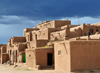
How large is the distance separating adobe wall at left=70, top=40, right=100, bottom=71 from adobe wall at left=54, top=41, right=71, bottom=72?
44 centimetres

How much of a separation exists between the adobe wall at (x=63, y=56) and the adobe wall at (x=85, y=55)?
44 centimetres

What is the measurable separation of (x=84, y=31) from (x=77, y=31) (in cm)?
124

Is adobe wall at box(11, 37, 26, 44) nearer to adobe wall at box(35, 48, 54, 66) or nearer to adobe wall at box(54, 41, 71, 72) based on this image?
adobe wall at box(35, 48, 54, 66)

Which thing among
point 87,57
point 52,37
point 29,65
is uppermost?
point 52,37

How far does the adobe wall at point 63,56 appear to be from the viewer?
15062 mm

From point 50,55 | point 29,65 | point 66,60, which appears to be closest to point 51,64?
point 50,55

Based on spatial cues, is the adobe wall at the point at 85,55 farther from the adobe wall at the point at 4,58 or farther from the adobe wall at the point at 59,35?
the adobe wall at the point at 4,58

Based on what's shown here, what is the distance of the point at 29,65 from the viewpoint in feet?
68.2

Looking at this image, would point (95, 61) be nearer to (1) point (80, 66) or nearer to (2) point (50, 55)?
(1) point (80, 66)

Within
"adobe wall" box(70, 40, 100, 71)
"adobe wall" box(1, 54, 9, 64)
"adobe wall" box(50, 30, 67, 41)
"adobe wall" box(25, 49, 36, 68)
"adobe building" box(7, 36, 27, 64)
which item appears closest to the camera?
"adobe wall" box(70, 40, 100, 71)

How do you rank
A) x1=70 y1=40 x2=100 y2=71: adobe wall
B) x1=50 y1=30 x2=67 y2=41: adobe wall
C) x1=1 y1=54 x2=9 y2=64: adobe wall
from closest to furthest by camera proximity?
1. x1=70 y1=40 x2=100 y2=71: adobe wall
2. x1=50 y1=30 x2=67 y2=41: adobe wall
3. x1=1 y1=54 x2=9 y2=64: adobe wall

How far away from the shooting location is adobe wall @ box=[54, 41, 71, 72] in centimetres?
1506

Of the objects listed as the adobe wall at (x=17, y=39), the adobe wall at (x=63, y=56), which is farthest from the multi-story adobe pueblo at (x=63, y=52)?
the adobe wall at (x=17, y=39)

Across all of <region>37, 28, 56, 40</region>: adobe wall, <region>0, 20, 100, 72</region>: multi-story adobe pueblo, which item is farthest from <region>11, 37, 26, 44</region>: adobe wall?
<region>37, 28, 56, 40</region>: adobe wall
